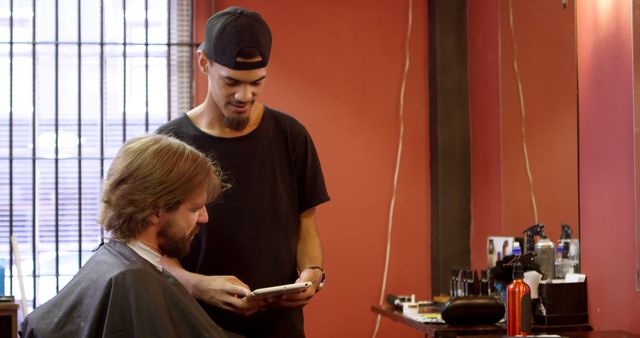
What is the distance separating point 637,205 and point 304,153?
3.47 ft

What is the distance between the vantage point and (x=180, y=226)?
6.45ft

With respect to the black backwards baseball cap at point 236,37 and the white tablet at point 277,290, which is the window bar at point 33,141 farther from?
the white tablet at point 277,290

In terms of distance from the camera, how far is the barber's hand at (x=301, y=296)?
2346mm

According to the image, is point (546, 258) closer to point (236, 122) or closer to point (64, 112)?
point (236, 122)

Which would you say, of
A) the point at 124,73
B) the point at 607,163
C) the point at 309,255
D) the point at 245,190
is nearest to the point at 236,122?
the point at 245,190

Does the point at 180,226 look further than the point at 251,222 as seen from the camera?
No

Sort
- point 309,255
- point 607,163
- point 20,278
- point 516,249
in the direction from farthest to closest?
point 20,278 → point 516,249 → point 607,163 → point 309,255

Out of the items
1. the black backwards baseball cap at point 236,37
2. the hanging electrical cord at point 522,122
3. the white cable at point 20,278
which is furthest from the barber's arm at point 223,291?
the white cable at point 20,278

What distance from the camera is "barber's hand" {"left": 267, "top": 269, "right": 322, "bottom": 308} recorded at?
7.70ft

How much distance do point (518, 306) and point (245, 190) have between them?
0.92 metres

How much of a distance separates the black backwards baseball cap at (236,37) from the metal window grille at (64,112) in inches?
88.8

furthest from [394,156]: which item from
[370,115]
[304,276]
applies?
[304,276]

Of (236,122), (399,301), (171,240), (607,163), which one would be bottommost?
(399,301)

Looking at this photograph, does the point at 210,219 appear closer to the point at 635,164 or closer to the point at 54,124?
the point at 635,164
